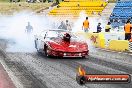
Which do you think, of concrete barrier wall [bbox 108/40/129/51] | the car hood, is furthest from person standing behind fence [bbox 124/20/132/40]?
the car hood

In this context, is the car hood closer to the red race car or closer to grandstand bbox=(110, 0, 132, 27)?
the red race car

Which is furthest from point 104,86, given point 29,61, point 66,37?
point 66,37

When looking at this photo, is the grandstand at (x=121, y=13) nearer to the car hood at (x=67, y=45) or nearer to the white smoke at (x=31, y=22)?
the white smoke at (x=31, y=22)

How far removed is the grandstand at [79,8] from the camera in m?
55.0

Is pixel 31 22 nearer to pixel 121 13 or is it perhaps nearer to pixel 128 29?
pixel 121 13

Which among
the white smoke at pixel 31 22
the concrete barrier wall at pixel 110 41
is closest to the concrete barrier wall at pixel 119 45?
the concrete barrier wall at pixel 110 41

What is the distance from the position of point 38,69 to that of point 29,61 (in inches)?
107

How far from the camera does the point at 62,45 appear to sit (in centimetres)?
1761

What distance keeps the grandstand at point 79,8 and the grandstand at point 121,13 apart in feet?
9.22

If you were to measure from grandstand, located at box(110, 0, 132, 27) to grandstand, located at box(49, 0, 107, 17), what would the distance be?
2809mm

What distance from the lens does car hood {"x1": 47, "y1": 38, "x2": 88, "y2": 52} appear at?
1741cm

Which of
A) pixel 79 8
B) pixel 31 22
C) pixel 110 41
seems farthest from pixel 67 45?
pixel 79 8

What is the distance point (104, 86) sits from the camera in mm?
9547

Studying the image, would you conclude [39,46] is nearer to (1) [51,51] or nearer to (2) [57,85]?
(1) [51,51]
